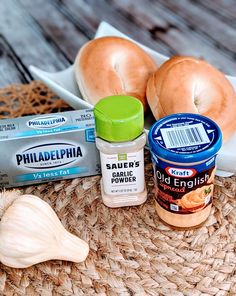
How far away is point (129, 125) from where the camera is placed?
73 cm

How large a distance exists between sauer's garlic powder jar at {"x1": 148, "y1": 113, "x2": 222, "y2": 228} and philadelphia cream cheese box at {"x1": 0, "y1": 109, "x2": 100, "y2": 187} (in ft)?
0.43

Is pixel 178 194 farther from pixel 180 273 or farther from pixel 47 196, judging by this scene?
pixel 47 196

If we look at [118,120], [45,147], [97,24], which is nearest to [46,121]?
[45,147]

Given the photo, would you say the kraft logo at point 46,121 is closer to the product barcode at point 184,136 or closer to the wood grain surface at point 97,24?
the product barcode at point 184,136

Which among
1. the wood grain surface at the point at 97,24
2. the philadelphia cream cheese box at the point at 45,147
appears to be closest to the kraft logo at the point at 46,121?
the philadelphia cream cheese box at the point at 45,147

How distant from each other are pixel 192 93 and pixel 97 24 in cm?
60

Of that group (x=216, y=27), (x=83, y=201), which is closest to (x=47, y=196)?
(x=83, y=201)

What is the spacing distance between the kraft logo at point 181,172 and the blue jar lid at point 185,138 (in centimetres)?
2

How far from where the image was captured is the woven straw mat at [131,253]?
72 cm

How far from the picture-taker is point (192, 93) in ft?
2.85

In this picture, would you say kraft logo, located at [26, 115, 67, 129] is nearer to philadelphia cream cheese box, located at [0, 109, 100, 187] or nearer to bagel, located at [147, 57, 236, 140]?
philadelphia cream cheese box, located at [0, 109, 100, 187]

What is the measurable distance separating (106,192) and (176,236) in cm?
12

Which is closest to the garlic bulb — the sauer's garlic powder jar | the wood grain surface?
the sauer's garlic powder jar

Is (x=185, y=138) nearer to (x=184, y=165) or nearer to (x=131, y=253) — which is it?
(x=184, y=165)
